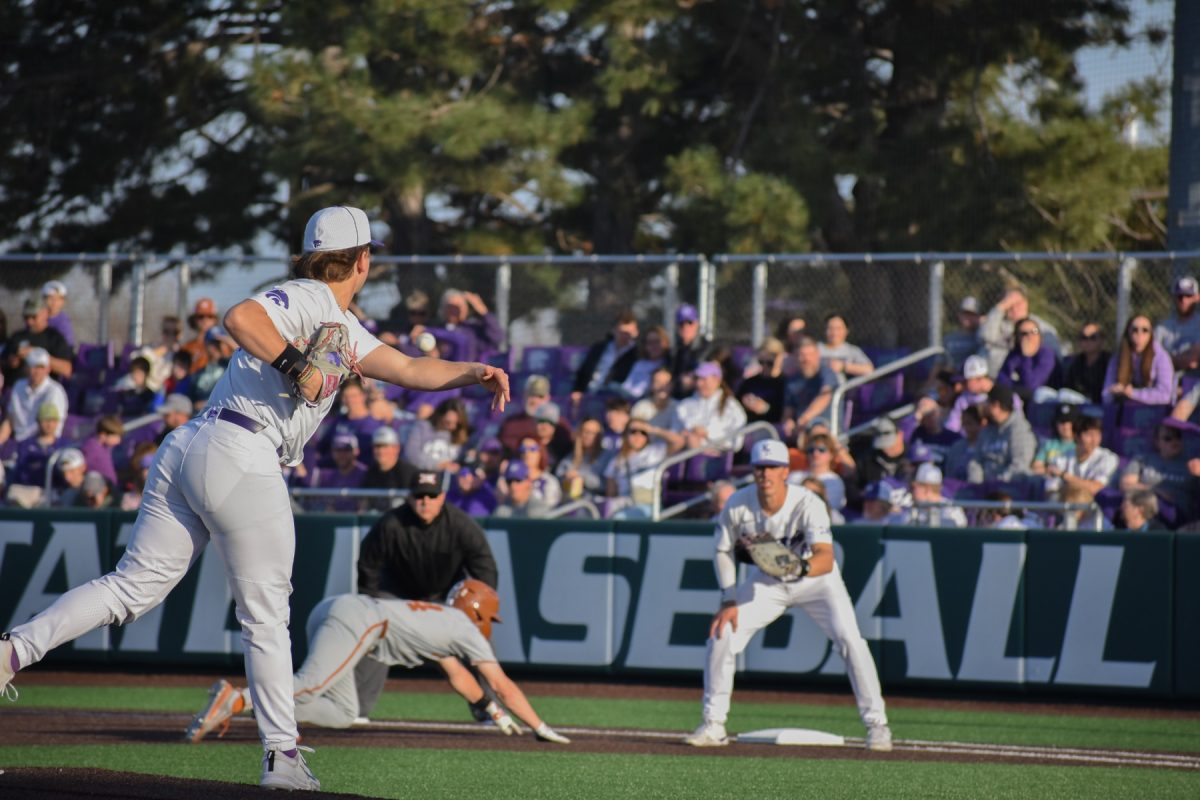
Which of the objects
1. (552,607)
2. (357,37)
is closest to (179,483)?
(552,607)

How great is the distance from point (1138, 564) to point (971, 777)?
190 inches

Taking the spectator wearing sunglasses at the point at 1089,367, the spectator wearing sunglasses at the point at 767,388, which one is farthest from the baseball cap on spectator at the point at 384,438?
the spectator wearing sunglasses at the point at 1089,367

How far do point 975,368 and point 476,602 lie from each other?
5.95 meters

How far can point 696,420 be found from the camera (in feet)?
49.3

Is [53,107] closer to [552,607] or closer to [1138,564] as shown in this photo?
[552,607]

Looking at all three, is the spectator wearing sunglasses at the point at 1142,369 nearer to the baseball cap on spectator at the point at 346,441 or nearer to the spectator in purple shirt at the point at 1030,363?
the spectator in purple shirt at the point at 1030,363

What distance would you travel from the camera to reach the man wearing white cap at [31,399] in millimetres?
15945

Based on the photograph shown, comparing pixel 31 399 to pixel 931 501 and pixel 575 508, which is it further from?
pixel 931 501

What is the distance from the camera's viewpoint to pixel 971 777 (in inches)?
338

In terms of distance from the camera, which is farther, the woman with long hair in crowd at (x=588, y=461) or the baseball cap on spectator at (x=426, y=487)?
the woman with long hair in crowd at (x=588, y=461)

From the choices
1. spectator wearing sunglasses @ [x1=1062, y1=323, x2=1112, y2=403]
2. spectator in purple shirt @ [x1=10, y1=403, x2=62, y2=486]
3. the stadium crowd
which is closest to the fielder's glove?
the stadium crowd

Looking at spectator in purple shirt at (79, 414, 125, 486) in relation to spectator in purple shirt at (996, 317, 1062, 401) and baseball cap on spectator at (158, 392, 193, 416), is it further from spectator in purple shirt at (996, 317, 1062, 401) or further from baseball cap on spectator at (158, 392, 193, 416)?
spectator in purple shirt at (996, 317, 1062, 401)

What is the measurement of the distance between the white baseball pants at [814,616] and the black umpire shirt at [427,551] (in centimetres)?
161

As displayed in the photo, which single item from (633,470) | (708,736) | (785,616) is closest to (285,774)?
(708,736)
